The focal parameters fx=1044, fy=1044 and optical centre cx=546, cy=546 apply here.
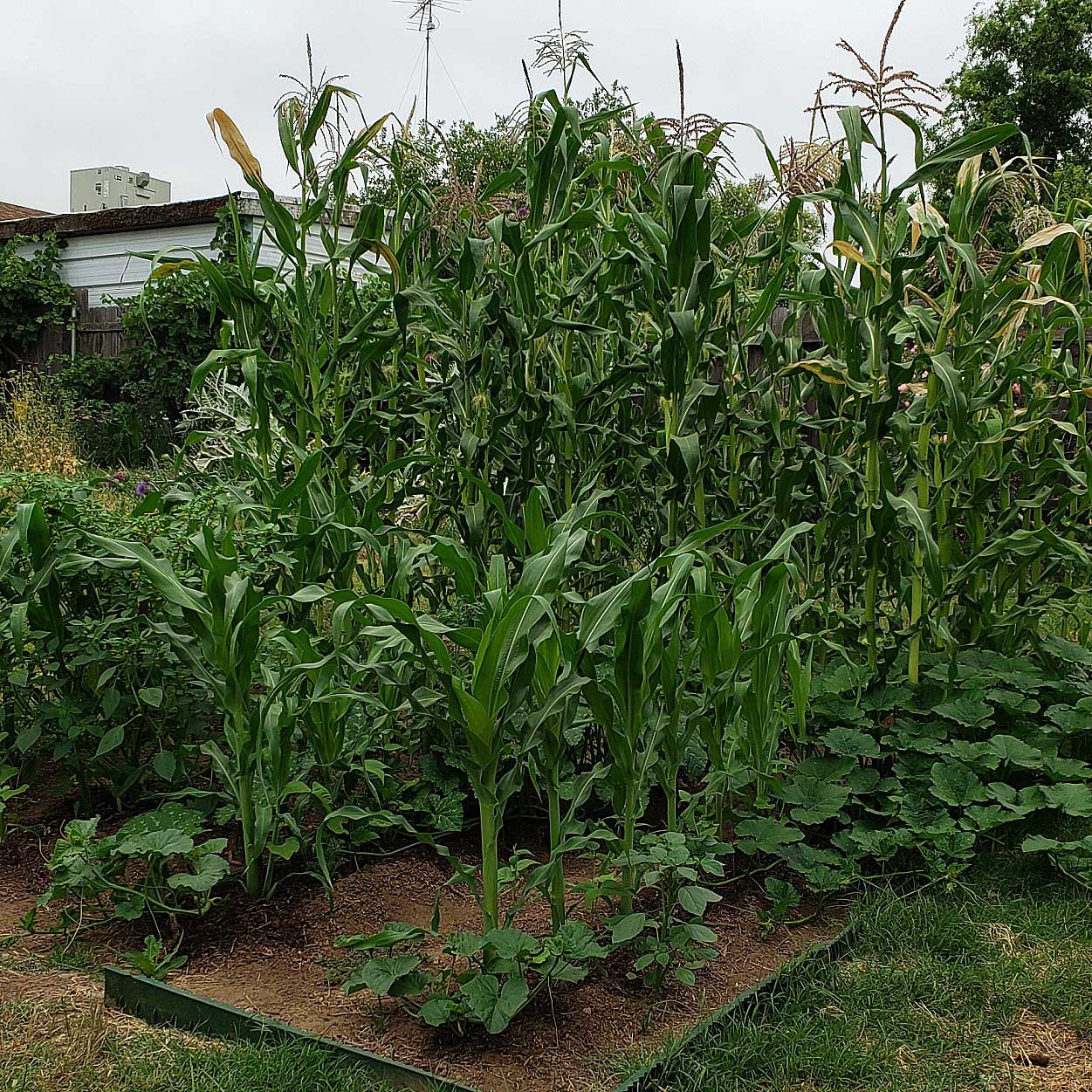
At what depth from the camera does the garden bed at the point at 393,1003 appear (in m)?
1.91

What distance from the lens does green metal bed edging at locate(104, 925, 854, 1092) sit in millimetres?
1809

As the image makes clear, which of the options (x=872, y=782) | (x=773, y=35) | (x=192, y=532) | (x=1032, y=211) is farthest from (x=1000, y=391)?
(x=773, y=35)

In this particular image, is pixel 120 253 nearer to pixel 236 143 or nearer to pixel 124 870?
pixel 236 143

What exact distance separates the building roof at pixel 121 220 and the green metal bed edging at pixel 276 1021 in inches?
372

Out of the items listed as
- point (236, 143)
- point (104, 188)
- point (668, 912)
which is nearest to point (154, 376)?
point (104, 188)

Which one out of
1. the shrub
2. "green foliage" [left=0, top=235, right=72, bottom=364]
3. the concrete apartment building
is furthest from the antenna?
the concrete apartment building

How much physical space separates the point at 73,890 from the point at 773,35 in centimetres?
621

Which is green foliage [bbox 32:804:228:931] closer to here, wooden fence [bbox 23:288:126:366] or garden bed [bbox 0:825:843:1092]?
garden bed [bbox 0:825:843:1092]

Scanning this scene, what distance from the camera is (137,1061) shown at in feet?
6.18

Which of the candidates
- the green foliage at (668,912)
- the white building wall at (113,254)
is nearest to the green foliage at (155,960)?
the green foliage at (668,912)

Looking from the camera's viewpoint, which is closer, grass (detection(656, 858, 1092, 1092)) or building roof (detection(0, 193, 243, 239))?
grass (detection(656, 858, 1092, 1092))

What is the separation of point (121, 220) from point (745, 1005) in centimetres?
1165

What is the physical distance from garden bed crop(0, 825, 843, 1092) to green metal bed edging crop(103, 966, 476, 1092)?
0.06 metres

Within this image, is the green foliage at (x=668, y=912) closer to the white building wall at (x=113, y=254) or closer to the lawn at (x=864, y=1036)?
the lawn at (x=864, y=1036)
